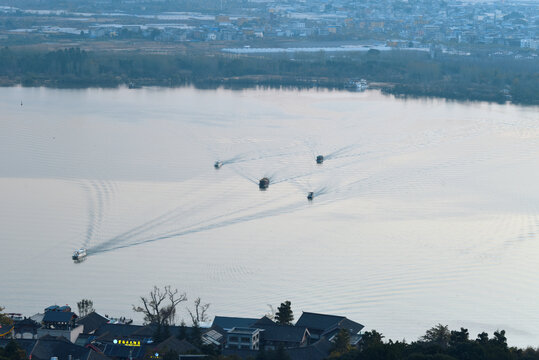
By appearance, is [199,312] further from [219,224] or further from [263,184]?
[263,184]

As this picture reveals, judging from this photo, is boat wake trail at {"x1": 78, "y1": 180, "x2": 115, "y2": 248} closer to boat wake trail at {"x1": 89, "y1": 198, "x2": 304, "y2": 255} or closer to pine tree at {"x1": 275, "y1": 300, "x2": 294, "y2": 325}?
boat wake trail at {"x1": 89, "y1": 198, "x2": 304, "y2": 255}

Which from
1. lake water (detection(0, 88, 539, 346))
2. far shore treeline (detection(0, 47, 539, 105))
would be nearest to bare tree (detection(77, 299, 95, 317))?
lake water (detection(0, 88, 539, 346))

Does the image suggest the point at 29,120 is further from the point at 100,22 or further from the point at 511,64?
the point at 100,22

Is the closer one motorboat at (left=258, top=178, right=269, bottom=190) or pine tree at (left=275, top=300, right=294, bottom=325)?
pine tree at (left=275, top=300, right=294, bottom=325)

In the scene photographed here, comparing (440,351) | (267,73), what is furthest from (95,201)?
(267,73)

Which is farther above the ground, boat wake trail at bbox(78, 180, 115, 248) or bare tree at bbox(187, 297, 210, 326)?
boat wake trail at bbox(78, 180, 115, 248)

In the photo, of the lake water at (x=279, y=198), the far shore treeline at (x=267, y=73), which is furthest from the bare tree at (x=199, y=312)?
the far shore treeline at (x=267, y=73)
